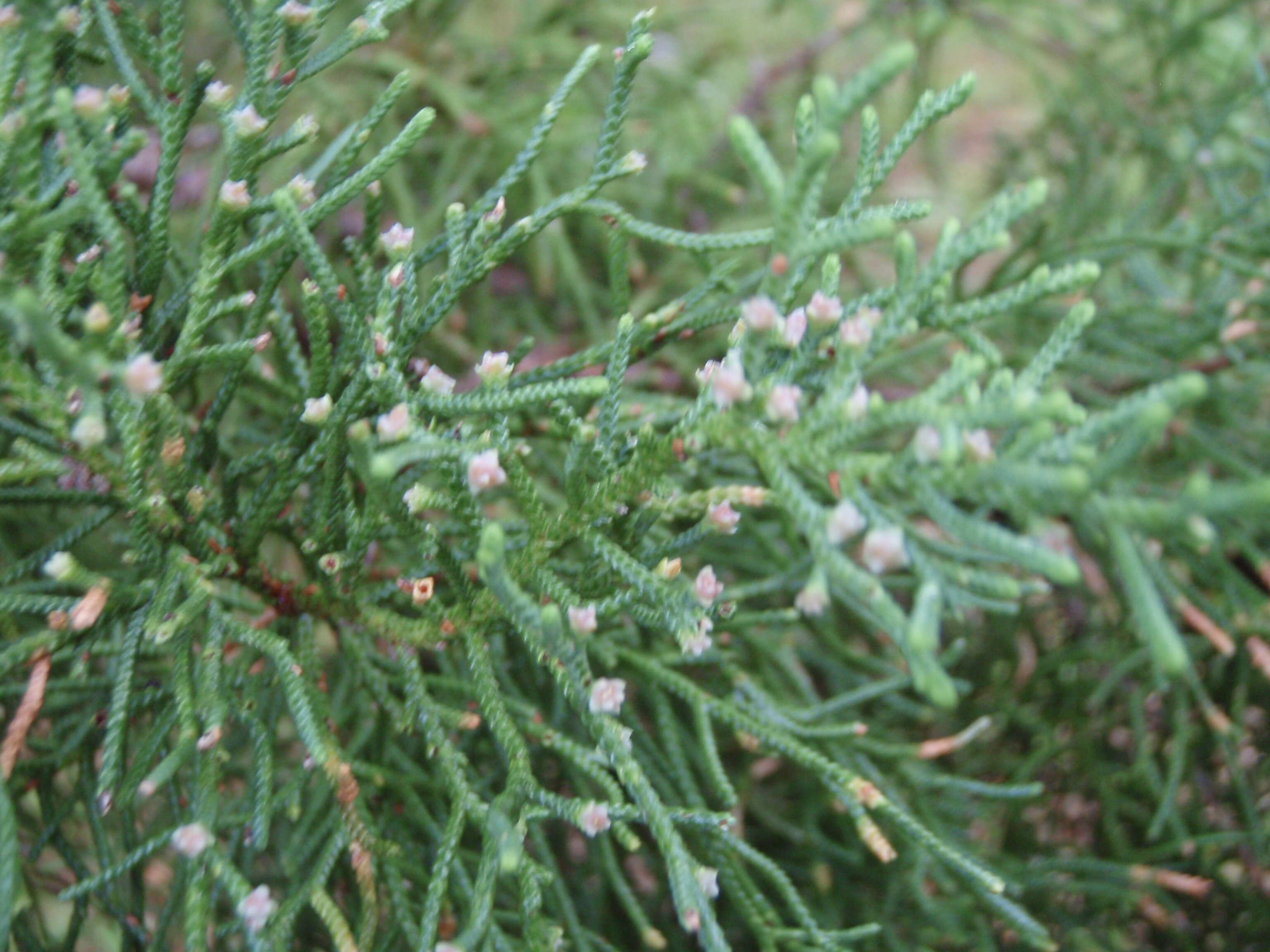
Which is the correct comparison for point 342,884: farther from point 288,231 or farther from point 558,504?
point 288,231

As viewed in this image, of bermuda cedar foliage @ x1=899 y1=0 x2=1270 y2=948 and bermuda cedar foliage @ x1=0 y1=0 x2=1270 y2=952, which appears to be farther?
bermuda cedar foliage @ x1=899 y1=0 x2=1270 y2=948

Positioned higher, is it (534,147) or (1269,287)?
(534,147)

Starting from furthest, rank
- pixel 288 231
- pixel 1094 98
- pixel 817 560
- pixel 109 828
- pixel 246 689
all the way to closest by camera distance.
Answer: pixel 1094 98 < pixel 109 828 < pixel 246 689 < pixel 288 231 < pixel 817 560

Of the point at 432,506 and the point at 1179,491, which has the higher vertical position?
the point at 432,506

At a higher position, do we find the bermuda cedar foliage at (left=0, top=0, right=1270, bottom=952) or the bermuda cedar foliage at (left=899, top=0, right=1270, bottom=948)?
the bermuda cedar foliage at (left=0, top=0, right=1270, bottom=952)

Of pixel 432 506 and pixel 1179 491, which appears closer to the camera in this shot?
pixel 432 506

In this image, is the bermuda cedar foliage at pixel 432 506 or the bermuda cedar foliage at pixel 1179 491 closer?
the bermuda cedar foliage at pixel 432 506

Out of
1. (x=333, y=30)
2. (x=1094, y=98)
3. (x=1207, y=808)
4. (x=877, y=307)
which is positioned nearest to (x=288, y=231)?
(x=877, y=307)

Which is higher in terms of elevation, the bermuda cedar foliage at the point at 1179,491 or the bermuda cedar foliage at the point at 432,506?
the bermuda cedar foliage at the point at 432,506
